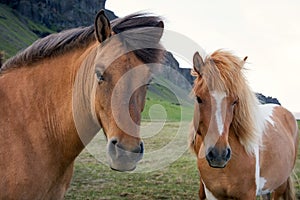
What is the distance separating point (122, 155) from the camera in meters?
2.36

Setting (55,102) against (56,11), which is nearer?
(55,102)

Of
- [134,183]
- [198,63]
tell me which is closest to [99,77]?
[198,63]

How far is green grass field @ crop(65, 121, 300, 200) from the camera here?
7523 millimetres

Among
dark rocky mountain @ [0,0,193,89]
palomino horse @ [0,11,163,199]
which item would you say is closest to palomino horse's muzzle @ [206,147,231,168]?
palomino horse @ [0,11,163,199]

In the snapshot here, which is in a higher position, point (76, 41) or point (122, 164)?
point (76, 41)

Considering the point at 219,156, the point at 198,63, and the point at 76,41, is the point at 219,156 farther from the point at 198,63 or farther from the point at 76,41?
the point at 76,41

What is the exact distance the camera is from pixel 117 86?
97.7 inches

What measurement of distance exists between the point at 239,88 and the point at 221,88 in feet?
1.02

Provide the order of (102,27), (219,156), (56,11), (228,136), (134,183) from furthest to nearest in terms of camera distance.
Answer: (56,11), (134,183), (228,136), (219,156), (102,27)

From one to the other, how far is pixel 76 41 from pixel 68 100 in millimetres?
555

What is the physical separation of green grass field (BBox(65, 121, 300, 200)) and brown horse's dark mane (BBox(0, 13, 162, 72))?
4.60 meters

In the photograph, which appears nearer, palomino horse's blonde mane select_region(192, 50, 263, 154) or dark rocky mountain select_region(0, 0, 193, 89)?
palomino horse's blonde mane select_region(192, 50, 263, 154)

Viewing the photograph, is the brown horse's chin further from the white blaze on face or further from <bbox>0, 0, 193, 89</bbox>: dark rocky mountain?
<bbox>0, 0, 193, 89</bbox>: dark rocky mountain

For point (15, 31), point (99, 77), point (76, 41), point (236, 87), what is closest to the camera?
point (99, 77)
